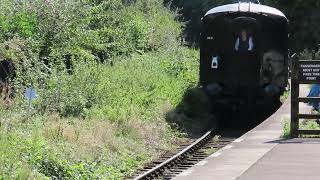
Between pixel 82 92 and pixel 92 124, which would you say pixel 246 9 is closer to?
pixel 82 92

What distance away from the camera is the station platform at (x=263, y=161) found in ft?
34.0

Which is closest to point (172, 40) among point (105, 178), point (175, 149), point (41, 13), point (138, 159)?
point (41, 13)

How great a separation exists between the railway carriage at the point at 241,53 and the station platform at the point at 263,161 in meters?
5.41

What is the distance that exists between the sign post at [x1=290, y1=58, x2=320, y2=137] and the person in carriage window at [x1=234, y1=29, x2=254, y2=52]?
6.05 metres

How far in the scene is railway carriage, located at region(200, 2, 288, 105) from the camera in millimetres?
20594

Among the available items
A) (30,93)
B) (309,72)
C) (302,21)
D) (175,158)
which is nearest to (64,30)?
(30,93)

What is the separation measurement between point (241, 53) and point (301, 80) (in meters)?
6.20

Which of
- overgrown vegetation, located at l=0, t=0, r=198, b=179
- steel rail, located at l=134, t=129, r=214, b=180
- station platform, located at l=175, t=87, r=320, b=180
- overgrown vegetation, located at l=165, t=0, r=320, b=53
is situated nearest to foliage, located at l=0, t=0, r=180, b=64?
overgrown vegetation, located at l=0, t=0, r=198, b=179

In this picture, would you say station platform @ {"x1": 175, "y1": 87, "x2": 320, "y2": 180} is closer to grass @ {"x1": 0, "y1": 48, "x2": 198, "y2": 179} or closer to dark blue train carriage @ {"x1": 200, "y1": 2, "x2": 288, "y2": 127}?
grass @ {"x1": 0, "y1": 48, "x2": 198, "y2": 179}

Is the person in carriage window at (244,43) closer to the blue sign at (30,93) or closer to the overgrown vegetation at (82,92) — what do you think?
the overgrown vegetation at (82,92)

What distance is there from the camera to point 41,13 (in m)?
22.3

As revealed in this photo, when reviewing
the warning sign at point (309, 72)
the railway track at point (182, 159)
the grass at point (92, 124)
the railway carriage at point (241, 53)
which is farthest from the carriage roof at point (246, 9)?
the warning sign at point (309, 72)

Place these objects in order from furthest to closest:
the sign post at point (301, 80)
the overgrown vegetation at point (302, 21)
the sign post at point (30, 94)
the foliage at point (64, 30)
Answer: the overgrown vegetation at point (302, 21), the foliage at point (64, 30), the sign post at point (30, 94), the sign post at point (301, 80)

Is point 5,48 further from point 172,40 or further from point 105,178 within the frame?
point 172,40
